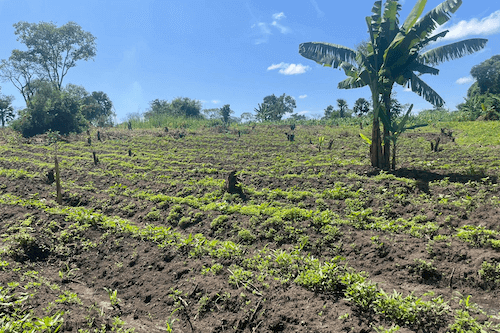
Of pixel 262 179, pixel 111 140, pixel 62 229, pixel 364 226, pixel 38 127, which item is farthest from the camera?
pixel 38 127

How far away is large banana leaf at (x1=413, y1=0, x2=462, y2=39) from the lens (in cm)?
1057

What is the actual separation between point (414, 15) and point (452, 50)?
2.40 m

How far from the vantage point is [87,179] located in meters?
12.7

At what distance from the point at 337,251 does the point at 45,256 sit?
6253 mm

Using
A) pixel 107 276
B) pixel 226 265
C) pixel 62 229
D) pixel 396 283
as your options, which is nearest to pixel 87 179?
pixel 62 229

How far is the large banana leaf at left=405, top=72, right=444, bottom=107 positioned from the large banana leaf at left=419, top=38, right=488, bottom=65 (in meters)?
0.83

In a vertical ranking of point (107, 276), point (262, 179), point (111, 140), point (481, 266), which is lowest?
point (107, 276)

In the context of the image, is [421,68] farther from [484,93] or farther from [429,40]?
[484,93]

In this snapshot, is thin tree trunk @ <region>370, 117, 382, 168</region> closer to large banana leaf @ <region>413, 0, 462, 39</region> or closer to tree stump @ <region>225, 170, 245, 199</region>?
large banana leaf @ <region>413, 0, 462, 39</region>

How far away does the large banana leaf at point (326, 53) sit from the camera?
41.9ft

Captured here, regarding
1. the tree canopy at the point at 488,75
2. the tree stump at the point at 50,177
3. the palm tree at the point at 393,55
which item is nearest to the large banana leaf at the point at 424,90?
the palm tree at the point at 393,55

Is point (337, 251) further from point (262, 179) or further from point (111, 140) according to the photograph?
point (111, 140)

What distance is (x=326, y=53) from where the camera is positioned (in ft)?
43.1

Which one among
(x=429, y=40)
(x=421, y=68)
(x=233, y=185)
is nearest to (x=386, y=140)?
(x=421, y=68)
